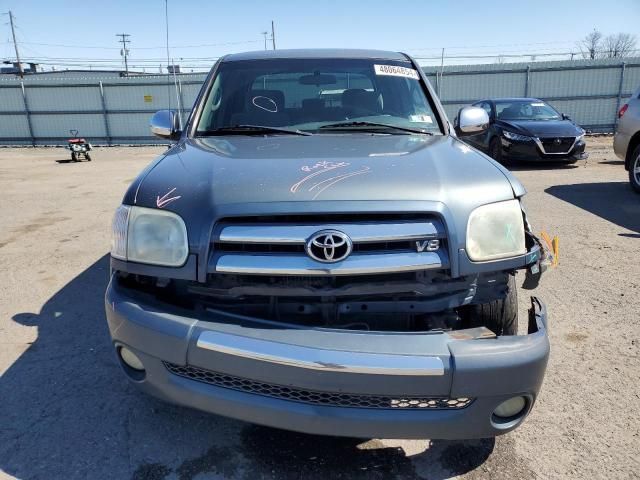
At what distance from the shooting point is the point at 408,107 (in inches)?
133

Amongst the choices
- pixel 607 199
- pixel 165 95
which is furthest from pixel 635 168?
pixel 165 95

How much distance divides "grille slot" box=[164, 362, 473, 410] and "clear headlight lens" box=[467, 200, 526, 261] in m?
0.58

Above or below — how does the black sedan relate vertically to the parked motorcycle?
above

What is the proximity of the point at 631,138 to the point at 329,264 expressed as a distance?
26.3 ft

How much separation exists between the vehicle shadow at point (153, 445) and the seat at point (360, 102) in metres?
2.03

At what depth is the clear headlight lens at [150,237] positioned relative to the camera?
2031 mm

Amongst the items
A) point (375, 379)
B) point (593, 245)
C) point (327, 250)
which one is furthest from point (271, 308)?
point (593, 245)

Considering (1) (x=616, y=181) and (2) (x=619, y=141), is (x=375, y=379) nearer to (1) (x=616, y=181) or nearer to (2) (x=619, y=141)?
(2) (x=619, y=141)

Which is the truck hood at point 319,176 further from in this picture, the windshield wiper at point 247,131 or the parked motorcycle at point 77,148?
the parked motorcycle at point 77,148

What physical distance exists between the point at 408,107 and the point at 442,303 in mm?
1757

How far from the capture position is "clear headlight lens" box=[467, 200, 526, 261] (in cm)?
202

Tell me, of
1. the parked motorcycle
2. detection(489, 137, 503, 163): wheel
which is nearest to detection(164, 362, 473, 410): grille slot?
detection(489, 137, 503, 163): wheel

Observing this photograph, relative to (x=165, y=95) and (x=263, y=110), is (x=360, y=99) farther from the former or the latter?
(x=165, y=95)

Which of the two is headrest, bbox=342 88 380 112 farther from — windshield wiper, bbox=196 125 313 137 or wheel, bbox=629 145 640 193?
wheel, bbox=629 145 640 193
